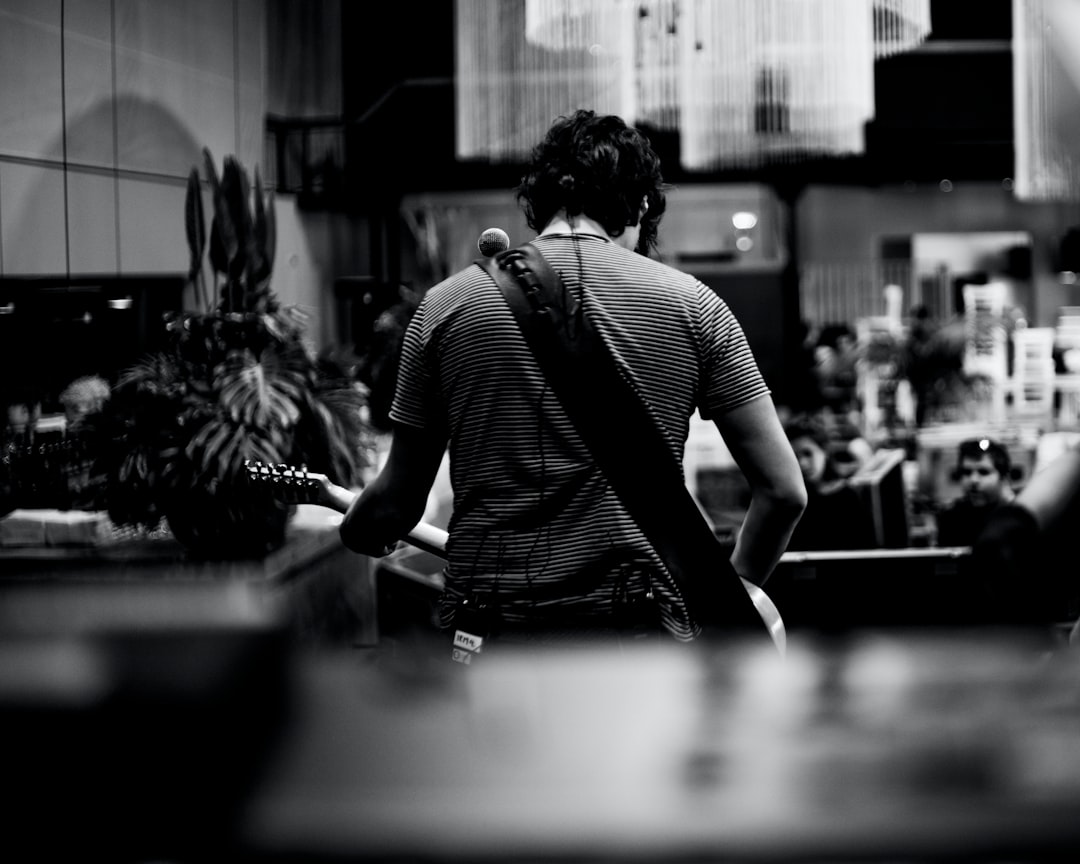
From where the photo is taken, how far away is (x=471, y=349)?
1.59 meters

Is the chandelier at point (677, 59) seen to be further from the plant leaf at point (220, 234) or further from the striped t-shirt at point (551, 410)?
the striped t-shirt at point (551, 410)

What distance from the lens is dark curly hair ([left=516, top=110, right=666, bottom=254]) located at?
1677 mm

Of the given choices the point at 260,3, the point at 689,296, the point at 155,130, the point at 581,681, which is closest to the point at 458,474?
the point at 689,296

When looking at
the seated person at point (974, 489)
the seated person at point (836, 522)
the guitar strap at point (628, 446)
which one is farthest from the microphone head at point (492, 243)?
the seated person at point (974, 489)

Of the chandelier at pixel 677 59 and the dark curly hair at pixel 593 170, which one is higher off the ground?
the chandelier at pixel 677 59

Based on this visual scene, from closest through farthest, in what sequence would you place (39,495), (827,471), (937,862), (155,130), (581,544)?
(937,862) → (581,544) → (39,495) → (827,471) → (155,130)

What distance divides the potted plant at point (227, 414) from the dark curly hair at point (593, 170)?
10.8ft

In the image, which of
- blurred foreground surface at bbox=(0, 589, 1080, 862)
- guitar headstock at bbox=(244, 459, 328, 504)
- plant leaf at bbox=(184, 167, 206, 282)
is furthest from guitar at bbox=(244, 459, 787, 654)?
plant leaf at bbox=(184, 167, 206, 282)

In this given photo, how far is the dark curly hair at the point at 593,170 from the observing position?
1.68 m

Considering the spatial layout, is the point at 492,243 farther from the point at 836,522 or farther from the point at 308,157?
the point at 308,157

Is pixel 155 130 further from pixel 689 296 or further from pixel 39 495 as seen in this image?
pixel 689 296

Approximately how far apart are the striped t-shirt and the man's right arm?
0.08 ft

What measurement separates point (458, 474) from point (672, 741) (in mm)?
1150

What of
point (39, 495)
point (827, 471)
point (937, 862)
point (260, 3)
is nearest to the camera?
point (937, 862)
